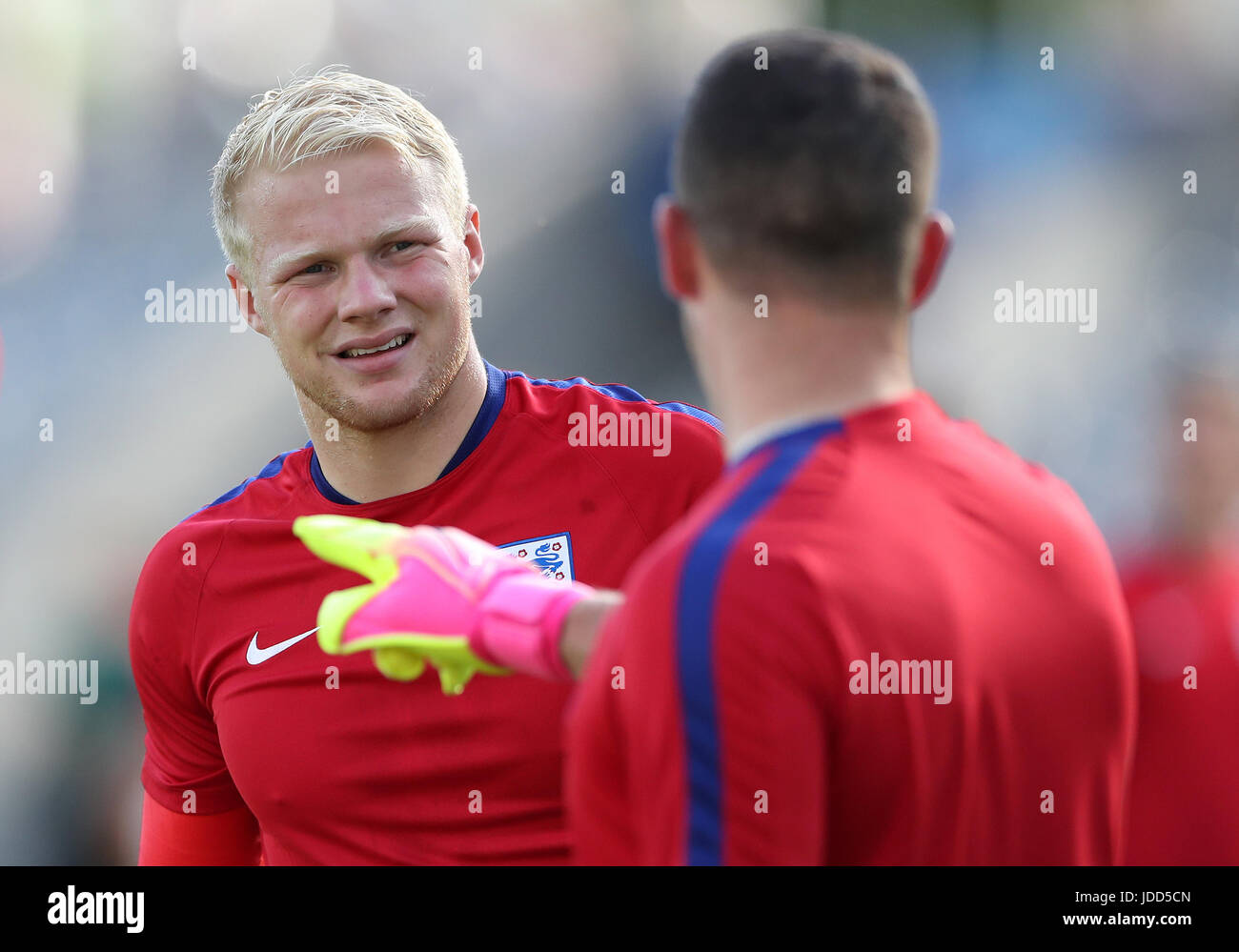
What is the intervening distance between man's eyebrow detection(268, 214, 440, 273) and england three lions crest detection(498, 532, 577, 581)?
0.57m

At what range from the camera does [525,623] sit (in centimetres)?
128

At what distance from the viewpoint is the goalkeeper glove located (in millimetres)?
1283

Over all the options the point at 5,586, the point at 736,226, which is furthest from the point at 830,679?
the point at 5,586

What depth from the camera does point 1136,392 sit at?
461 cm

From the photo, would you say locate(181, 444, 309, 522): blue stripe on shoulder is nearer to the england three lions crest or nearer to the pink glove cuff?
the england three lions crest

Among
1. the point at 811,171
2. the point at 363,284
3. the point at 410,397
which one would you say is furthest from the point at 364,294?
the point at 811,171

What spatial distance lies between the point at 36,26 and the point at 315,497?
416cm

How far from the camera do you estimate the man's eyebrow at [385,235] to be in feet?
6.86

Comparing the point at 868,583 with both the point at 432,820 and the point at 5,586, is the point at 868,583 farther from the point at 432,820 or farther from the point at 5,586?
the point at 5,586

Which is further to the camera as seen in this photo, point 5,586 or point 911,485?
point 5,586

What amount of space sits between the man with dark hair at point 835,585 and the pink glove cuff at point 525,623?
33mm

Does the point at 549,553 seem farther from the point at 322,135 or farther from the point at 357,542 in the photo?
the point at 322,135

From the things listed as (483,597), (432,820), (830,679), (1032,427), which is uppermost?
(1032,427)

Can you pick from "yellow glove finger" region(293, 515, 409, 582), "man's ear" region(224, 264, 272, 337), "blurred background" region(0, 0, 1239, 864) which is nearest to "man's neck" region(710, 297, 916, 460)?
"yellow glove finger" region(293, 515, 409, 582)
